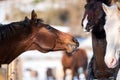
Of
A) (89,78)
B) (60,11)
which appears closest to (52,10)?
(60,11)

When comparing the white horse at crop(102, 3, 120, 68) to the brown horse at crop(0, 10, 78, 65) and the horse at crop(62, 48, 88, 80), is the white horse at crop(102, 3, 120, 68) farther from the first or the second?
the horse at crop(62, 48, 88, 80)

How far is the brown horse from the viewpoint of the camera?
72.1 inches

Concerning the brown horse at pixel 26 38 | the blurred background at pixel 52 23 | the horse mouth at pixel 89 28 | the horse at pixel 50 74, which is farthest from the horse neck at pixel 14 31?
the horse at pixel 50 74

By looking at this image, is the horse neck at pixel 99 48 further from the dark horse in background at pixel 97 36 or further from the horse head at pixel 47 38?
the horse head at pixel 47 38

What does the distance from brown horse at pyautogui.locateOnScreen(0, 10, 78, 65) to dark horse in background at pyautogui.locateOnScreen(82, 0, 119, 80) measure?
0.41ft

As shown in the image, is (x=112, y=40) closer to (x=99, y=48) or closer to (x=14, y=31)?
(x=99, y=48)

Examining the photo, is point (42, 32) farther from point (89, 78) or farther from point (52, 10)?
point (52, 10)

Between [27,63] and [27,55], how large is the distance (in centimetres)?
8

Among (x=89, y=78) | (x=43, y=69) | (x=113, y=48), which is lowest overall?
(x=43, y=69)

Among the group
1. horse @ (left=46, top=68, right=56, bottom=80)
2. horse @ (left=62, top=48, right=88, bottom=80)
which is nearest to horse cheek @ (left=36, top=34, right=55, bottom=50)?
horse @ (left=62, top=48, right=88, bottom=80)

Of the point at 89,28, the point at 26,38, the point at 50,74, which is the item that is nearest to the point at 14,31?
the point at 26,38

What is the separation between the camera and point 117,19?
188 centimetres

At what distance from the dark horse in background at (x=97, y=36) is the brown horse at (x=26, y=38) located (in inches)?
4.9

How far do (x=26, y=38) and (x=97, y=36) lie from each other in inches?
12.4
